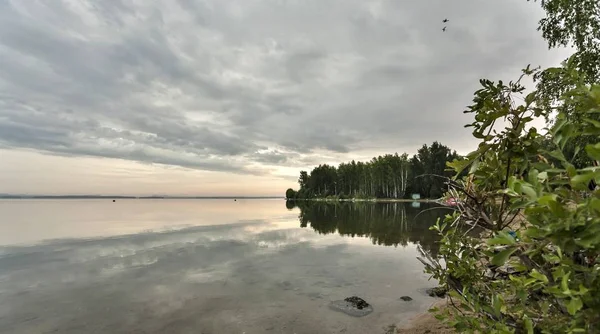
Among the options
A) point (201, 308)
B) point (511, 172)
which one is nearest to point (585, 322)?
point (511, 172)

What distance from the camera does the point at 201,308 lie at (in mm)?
10000

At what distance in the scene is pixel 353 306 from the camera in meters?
9.93

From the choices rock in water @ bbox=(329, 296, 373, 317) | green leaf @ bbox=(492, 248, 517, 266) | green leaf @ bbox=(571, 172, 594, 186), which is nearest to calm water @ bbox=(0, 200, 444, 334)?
rock in water @ bbox=(329, 296, 373, 317)

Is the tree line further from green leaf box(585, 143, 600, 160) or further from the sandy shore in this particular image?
green leaf box(585, 143, 600, 160)

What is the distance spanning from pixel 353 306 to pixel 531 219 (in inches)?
372

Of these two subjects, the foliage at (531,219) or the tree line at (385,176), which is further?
the tree line at (385,176)

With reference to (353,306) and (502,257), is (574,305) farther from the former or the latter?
(353,306)

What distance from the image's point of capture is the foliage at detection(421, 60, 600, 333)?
137 centimetres

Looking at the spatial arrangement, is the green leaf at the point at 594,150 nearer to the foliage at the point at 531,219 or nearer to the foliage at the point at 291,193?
the foliage at the point at 531,219

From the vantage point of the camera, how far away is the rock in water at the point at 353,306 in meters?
9.56

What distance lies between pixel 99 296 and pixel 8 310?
246cm

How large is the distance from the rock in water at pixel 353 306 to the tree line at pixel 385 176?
81773mm

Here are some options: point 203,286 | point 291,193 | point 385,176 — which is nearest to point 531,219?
point 203,286

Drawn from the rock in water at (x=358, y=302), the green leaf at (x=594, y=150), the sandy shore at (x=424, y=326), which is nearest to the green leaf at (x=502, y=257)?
the green leaf at (x=594, y=150)
